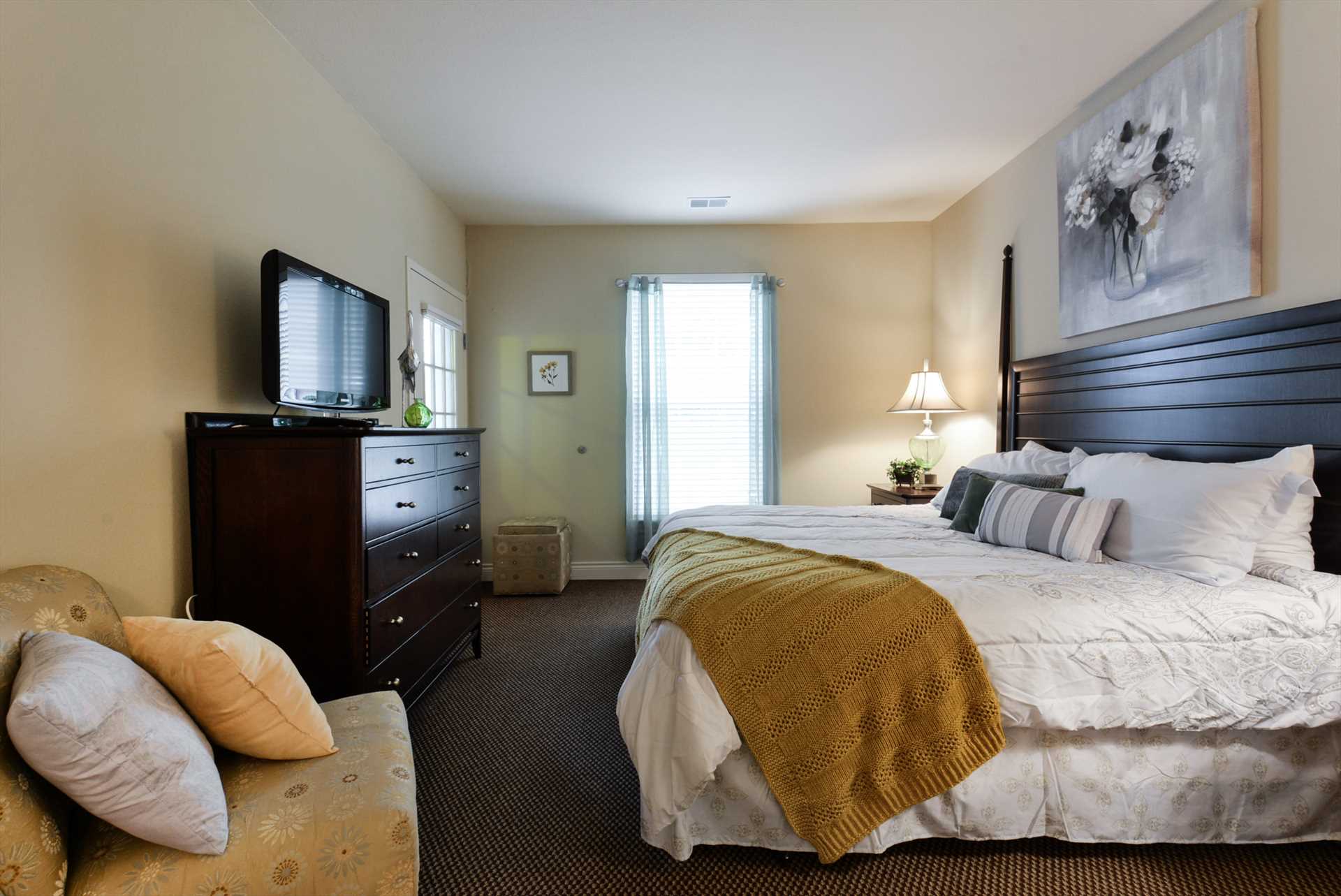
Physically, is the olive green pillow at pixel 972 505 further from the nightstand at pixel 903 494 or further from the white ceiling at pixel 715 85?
the white ceiling at pixel 715 85

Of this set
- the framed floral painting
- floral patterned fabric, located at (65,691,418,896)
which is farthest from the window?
the framed floral painting

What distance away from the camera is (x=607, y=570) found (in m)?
4.91

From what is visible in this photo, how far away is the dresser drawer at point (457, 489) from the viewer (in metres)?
2.72

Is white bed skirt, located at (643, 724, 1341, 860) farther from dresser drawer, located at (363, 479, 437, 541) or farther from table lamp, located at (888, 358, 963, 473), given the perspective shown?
table lamp, located at (888, 358, 963, 473)

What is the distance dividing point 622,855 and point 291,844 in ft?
2.90

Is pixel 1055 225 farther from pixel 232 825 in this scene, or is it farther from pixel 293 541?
pixel 232 825

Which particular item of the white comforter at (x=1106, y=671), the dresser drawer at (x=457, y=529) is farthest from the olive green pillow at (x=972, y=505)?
the dresser drawer at (x=457, y=529)

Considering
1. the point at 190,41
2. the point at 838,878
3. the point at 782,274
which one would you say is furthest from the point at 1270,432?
the point at 190,41

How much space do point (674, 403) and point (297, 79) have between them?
9.74 ft

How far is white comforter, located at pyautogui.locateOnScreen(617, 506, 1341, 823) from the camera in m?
1.60

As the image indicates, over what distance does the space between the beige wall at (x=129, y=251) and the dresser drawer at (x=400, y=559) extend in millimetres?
556

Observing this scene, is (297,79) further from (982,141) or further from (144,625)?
(982,141)

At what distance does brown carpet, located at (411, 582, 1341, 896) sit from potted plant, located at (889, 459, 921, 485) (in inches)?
101

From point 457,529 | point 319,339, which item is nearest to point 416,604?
point 457,529
